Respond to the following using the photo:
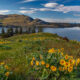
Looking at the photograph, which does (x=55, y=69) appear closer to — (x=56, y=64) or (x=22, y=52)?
(x=56, y=64)

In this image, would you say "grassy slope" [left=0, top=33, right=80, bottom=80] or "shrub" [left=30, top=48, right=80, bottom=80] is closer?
"shrub" [left=30, top=48, right=80, bottom=80]

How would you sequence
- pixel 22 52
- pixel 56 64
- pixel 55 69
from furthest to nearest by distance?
pixel 22 52 < pixel 56 64 < pixel 55 69

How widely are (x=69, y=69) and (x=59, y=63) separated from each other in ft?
1.43

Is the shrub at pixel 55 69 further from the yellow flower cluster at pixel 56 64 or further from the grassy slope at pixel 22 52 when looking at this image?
the grassy slope at pixel 22 52

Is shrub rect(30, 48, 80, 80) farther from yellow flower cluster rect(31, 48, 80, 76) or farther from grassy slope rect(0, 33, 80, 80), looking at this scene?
grassy slope rect(0, 33, 80, 80)

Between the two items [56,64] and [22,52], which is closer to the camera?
[56,64]

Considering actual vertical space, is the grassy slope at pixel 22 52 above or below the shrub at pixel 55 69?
below

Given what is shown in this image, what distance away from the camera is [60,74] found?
3.16 m

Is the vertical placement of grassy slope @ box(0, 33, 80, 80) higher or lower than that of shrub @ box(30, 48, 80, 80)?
lower

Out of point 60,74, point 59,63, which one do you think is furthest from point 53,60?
point 60,74

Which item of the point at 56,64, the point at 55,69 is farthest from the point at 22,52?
the point at 55,69

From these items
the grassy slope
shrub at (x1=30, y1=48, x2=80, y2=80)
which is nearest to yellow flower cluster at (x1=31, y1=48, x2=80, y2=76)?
shrub at (x1=30, y1=48, x2=80, y2=80)

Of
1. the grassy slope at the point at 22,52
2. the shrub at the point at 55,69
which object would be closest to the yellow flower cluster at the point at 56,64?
the shrub at the point at 55,69

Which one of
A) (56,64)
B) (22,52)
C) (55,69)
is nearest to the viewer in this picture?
(55,69)
